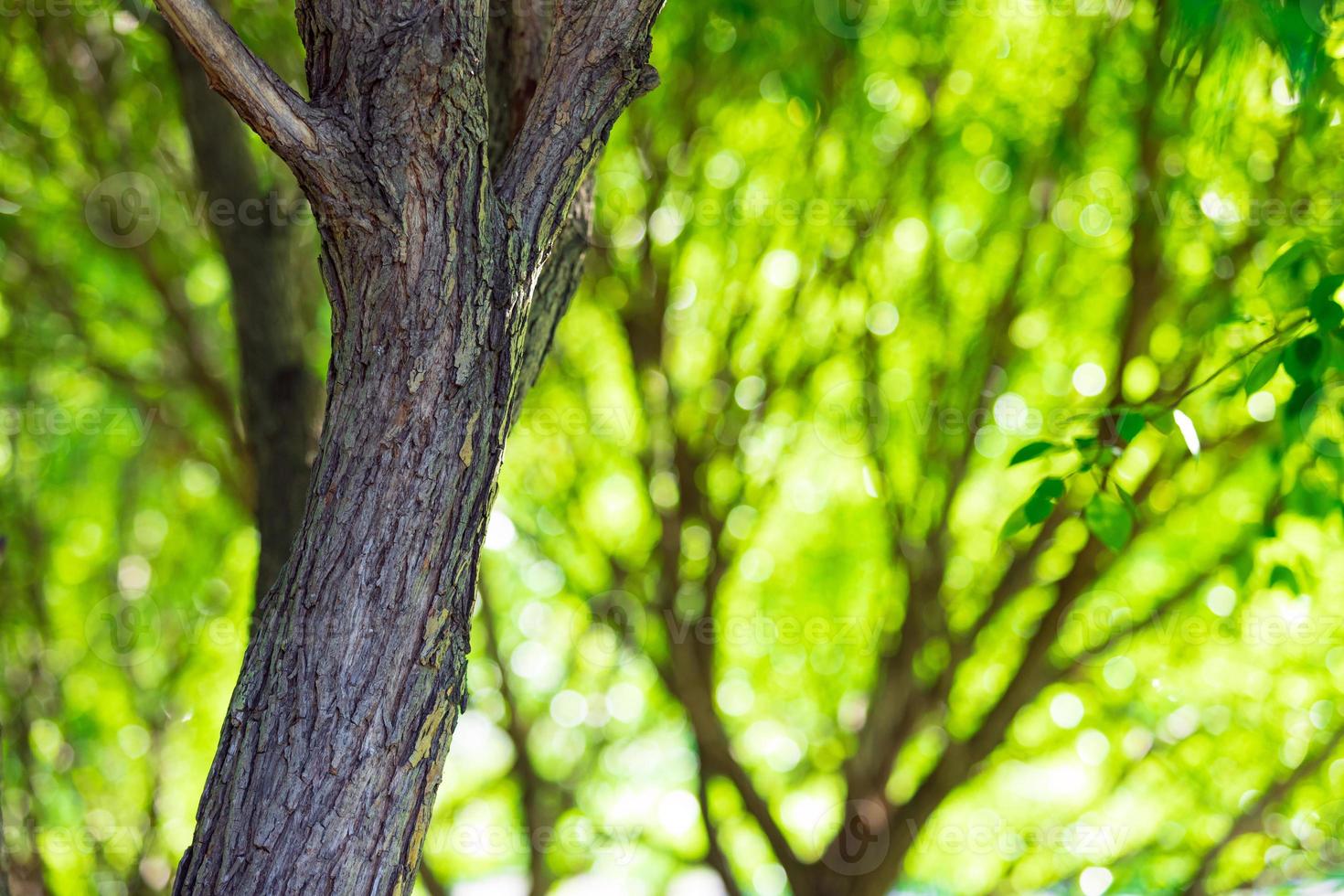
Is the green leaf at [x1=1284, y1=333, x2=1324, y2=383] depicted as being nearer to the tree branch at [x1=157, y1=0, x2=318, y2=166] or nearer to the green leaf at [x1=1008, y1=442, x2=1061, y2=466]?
the green leaf at [x1=1008, y1=442, x2=1061, y2=466]

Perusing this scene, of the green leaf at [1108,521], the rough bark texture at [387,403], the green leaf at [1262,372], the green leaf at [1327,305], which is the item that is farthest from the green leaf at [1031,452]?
the rough bark texture at [387,403]

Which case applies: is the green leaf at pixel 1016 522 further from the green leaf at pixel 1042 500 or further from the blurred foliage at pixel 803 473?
the blurred foliage at pixel 803 473

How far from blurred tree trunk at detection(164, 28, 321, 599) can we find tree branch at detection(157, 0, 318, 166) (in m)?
1.56

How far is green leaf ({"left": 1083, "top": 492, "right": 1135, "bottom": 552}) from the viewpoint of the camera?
2027 mm

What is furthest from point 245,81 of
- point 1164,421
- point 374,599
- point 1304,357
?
point 1304,357

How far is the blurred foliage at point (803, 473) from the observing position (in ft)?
13.6

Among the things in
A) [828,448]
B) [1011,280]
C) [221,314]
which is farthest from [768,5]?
[221,314]

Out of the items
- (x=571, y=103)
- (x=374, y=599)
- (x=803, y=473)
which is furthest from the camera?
(x=803, y=473)

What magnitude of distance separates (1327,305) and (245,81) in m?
1.71

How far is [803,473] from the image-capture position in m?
5.07

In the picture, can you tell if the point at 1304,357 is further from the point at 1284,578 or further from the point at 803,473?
the point at 803,473

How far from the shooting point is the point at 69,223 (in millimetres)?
4352

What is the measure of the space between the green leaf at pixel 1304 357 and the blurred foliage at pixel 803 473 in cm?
197

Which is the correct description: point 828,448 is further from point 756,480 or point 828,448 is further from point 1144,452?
point 1144,452
